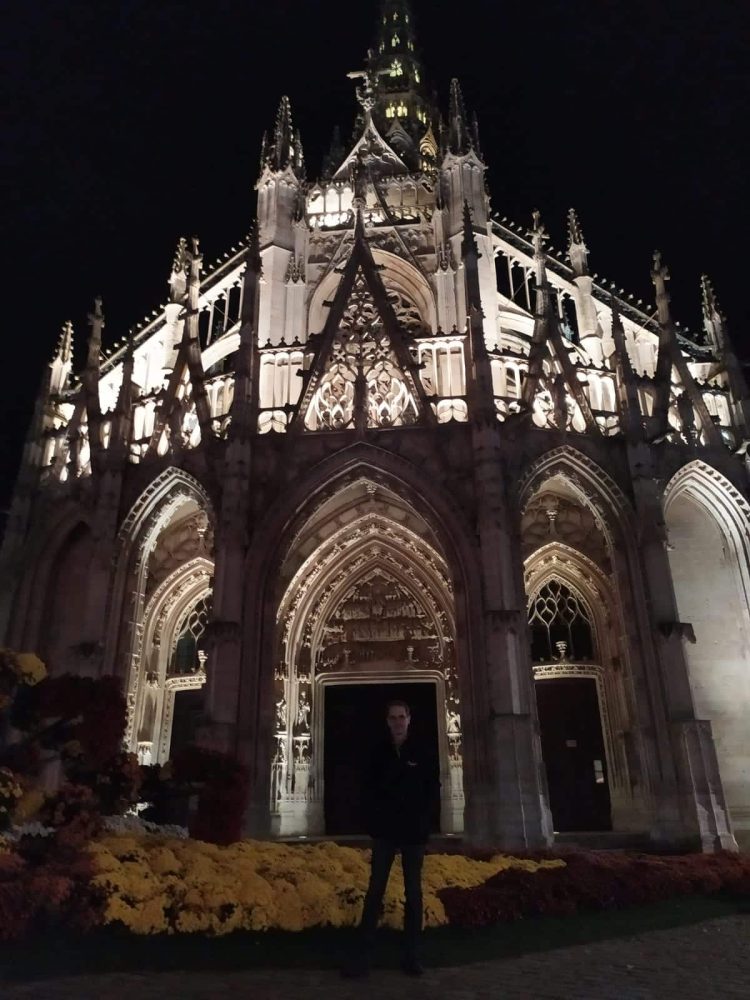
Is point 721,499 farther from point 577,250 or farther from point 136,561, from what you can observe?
point 136,561

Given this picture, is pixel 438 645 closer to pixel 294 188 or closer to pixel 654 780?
pixel 654 780

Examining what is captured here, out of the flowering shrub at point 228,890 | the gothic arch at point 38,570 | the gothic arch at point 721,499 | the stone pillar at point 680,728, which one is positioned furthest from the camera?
the gothic arch at point 38,570

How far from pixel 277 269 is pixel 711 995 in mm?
22410

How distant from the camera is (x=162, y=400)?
20.8 metres

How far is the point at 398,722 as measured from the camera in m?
5.56

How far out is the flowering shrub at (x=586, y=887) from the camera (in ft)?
23.2

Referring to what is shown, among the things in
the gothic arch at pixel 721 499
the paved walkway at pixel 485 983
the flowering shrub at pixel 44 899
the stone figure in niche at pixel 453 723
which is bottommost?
the paved walkway at pixel 485 983

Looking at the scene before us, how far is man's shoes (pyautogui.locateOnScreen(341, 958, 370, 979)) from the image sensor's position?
205 inches

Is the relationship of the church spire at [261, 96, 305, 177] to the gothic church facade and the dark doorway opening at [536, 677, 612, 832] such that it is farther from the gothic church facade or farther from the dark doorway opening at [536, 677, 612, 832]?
the dark doorway opening at [536, 677, 612, 832]

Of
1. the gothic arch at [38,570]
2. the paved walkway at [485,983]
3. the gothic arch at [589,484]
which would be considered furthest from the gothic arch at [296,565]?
the paved walkway at [485,983]

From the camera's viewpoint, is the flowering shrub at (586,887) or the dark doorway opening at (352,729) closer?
the flowering shrub at (586,887)

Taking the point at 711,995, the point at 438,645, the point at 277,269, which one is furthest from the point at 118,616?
the point at 711,995

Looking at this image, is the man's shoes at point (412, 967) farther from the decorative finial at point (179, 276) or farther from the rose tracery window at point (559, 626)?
the decorative finial at point (179, 276)

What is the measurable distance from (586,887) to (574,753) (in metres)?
12.0
